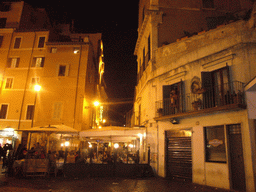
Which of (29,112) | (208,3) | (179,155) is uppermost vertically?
(208,3)

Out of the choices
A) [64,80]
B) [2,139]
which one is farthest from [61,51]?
[2,139]

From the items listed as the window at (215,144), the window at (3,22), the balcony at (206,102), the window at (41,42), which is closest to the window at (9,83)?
the window at (41,42)

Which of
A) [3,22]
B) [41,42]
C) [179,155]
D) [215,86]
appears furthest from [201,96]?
[3,22]

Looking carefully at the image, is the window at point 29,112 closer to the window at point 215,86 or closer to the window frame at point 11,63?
the window frame at point 11,63

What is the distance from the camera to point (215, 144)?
1132 centimetres

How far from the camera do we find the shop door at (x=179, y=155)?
12820 mm

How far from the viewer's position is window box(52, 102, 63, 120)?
22.8 metres

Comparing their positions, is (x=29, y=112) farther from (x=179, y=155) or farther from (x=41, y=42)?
(x=179, y=155)

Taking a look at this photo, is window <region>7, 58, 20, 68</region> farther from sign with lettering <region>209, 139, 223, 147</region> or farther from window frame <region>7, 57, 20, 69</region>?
sign with lettering <region>209, 139, 223, 147</region>

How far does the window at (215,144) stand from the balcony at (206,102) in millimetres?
1217

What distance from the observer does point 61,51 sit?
25016mm

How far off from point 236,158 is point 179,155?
3.77m

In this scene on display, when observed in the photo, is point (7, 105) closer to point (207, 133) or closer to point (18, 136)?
point (18, 136)

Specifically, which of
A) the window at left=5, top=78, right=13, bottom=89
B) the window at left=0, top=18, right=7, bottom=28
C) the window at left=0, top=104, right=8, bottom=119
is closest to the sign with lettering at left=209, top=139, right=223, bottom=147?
the window at left=0, top=104, right=8, bottom=119
